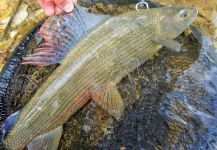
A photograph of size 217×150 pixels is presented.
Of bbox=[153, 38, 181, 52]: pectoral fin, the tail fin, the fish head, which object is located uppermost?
the fish head

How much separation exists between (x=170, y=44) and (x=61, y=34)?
2.54ft

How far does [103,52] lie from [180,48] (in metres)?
0.63

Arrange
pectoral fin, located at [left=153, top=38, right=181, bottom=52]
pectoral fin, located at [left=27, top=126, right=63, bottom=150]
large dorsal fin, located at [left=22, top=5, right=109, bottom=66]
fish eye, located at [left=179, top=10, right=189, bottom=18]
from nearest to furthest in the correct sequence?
pectoral fin, located at [left=27, top=126, right=63, bottom=150]
large dorsal fin, located at [left=22, top=5, right=109, bottom=66]
pectoral fin, located at [left=153, top=38, right=181, bottom=52]
fish eye, located at [left=179, top=10, right=189, bottom=18]

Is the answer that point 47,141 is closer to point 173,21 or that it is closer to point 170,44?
point 170,44

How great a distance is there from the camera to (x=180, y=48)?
9.26 ft

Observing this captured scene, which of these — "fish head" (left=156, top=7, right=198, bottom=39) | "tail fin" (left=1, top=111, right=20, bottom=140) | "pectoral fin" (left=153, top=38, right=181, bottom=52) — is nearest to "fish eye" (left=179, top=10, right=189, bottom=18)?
"fish head" (left=156, top=7, right=198, bottom=39)

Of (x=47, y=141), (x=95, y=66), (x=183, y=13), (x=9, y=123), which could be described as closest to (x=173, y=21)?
(x=183, y=13)

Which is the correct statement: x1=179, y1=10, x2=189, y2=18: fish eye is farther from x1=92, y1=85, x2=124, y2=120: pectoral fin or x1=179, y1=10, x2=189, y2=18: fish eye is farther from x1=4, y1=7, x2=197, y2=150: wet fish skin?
x1=92, y1=85, x2=124, y2=120: pectoral fin

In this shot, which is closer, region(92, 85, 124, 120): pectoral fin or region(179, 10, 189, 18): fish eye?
region(92, 85, 124, 120): pectoral fin

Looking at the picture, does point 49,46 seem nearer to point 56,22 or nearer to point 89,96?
point 56,22

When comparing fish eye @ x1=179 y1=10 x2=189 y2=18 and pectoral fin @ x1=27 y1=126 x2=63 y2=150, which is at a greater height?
fish eye @ x1=179 y1=10 x2=189 y2=18

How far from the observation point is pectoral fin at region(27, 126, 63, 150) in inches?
94.2

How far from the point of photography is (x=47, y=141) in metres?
2.40

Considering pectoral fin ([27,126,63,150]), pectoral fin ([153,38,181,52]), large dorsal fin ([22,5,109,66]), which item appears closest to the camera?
pectoral fin ([27,126,63,150])
